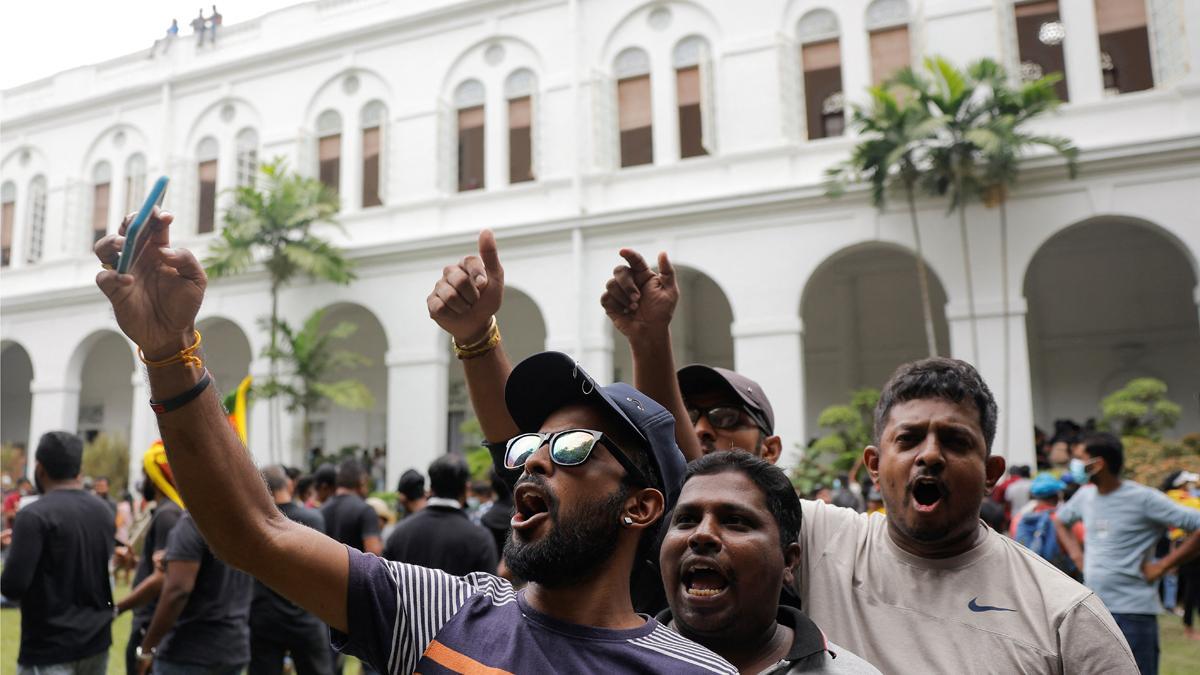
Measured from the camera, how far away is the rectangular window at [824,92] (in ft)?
52.5

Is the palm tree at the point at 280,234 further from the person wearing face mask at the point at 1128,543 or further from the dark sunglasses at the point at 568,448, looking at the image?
the dark sunglasses at the point at 568,448

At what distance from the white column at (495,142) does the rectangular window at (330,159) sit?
3533 millimetres

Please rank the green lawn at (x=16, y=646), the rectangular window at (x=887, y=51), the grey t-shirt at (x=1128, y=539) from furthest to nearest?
1. the rectangular window at (x=887, y=51)
2. the green lawn at (x=16, y=646)
3. the grey t-shirt at (x=1128, y=539)

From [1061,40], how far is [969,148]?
10.0 feet

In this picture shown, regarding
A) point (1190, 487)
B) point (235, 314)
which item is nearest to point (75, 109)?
point (235, 314)

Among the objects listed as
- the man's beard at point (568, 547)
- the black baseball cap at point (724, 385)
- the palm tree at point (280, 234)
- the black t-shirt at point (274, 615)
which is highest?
the palm tree at point (280, 234)

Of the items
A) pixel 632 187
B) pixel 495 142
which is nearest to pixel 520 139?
pixel 495 142

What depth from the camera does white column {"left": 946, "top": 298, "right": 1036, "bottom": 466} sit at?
1379 centimetres

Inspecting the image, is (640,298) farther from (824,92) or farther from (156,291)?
(824,92)

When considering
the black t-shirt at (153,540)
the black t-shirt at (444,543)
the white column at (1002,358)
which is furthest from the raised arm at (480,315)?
the white column at (1002,358)

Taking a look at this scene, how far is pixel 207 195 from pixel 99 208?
3218 mm

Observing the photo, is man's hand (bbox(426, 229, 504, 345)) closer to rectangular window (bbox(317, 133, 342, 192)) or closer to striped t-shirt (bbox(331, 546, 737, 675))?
striped t-shirt (bbox(331, 546, 737, 675))

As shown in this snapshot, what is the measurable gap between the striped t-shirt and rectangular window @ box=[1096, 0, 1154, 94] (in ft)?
51.8

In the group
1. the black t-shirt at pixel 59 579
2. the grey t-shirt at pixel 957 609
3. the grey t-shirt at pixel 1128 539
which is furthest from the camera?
the grey t-shirt at pixel 1128 539
